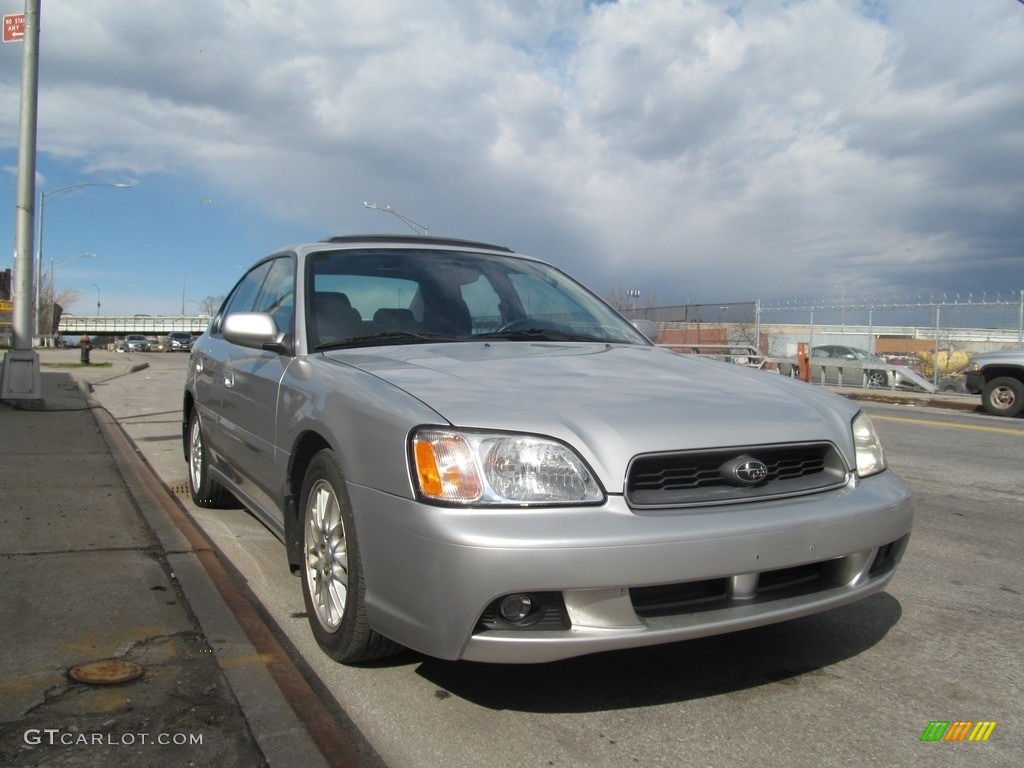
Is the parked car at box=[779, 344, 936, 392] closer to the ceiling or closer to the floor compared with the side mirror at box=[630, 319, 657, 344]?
closer to the floor

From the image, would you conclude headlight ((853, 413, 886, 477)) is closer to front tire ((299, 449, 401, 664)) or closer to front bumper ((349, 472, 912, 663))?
front bumper ((349, 472, 912, 663))

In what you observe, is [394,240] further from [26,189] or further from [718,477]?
[26,189]

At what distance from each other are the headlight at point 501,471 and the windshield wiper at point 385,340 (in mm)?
1228

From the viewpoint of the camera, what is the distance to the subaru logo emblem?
262 cm

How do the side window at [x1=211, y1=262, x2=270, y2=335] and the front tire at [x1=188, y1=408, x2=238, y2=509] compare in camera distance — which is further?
the front tire at [x1=188, y1=408, x2=238, y2=509]

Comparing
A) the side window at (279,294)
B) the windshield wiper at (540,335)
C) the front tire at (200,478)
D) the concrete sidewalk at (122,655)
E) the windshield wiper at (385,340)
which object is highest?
the side window at (279,294)

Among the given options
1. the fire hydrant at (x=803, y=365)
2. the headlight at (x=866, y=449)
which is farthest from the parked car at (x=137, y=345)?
the headlight at (x=866, y=449)

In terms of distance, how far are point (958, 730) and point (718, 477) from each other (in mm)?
1063

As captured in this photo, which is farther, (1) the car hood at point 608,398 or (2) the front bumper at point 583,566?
(1) the car hood at point 608,398

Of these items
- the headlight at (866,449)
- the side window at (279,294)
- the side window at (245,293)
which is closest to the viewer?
the headlight at (866,449)

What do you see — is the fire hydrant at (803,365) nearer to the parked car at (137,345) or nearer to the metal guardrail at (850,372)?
the metal guardrail at (850,372)

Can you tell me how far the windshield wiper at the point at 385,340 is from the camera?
3.63 m

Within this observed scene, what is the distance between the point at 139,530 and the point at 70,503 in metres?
1.00

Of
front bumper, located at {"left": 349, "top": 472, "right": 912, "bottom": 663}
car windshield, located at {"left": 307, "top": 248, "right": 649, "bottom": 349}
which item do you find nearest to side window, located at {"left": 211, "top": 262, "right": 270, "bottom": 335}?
car windshield, located at {"left": 307, "top": 248, "right": 649, "bottom": 349}
